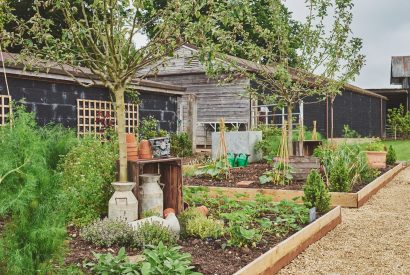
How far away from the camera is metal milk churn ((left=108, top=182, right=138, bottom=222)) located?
5.63m

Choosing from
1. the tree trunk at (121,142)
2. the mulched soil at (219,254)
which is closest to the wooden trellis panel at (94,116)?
the tree trunk at (121,142)

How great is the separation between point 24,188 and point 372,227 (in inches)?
201

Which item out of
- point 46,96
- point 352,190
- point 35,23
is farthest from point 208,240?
point 46,96

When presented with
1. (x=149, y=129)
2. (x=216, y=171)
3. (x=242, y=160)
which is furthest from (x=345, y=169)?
(x=149, y=129)

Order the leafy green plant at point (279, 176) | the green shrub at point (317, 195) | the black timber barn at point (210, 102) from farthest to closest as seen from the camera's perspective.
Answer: the black timber barn at point (210, 102) < the leafy green plant at point (279, 176) < the green shrub at point (317, 195)

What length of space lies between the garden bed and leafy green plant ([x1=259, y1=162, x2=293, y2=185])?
362 centimetres

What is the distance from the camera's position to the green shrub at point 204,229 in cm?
541

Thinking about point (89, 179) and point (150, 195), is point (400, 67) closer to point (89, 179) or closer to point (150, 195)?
Answer: point (150, 195)

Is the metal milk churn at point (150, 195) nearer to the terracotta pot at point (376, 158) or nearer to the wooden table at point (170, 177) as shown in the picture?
the wooden table at point (170, 177)

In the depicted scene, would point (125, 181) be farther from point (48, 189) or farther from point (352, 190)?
point (352, 190)

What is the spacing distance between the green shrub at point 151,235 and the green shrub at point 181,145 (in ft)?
35.5

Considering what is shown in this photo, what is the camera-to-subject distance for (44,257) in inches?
120

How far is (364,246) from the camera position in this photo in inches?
231

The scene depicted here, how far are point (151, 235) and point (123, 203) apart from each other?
721mm
